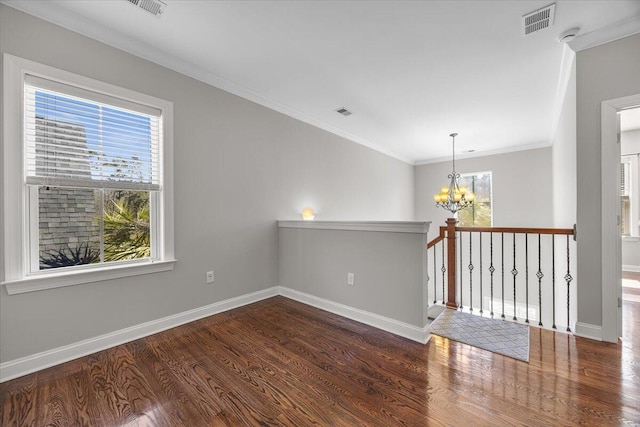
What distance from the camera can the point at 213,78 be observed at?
3.05 metres

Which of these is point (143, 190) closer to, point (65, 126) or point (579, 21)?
point (65, 126)

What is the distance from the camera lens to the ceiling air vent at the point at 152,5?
6.58 feet

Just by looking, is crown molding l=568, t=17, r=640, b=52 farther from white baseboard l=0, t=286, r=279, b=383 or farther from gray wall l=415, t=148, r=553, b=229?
white baseboard l=0, t=286, r=279, b=383

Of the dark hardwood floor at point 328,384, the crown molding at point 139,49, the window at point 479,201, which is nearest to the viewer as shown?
the dark hardwood floor at point 328,384

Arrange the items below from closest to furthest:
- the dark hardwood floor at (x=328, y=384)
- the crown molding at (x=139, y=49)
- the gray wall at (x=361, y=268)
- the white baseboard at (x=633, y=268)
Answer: the dark hardwood floor at (x=328, y=384)
the crown molding at (x=139, y=49)
the gray wall at (x=361, y=268)
the white baseboard at (x=633, y=268)

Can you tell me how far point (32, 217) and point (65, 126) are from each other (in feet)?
2.49

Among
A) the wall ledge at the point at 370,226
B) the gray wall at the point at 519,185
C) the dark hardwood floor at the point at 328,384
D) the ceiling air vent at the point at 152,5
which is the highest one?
the ceiling air vent at the point at 152,5

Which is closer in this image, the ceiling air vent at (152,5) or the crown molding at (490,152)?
the ceiling air vent at (152,5)

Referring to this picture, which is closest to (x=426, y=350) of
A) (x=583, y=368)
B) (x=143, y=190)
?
(x=583, y=368)

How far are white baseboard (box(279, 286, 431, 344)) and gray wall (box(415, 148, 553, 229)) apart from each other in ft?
12.8

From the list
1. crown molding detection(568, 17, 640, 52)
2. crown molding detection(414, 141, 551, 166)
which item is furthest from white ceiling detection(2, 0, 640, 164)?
Result: crown molding detection(414, 141, 551, 166)

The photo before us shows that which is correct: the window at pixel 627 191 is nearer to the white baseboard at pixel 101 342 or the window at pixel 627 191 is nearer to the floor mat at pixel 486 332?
the floor mat at pixel 486 332

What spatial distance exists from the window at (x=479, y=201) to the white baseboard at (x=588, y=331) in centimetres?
457

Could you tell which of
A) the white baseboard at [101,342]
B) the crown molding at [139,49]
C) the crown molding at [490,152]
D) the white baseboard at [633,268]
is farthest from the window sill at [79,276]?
the white baseboard at [633,268]
